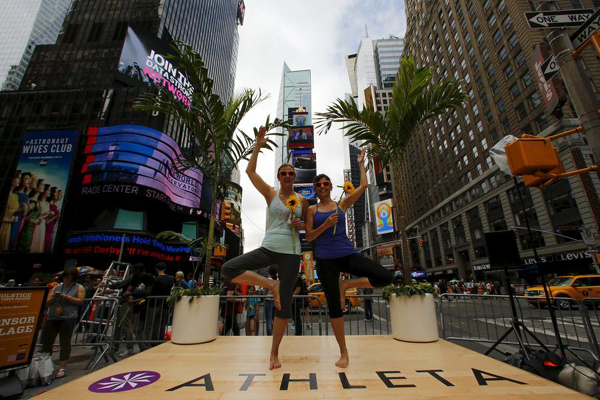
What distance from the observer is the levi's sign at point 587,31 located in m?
3.02

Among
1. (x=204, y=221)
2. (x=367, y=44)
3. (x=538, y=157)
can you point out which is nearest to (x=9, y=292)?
(x=538, y=157)

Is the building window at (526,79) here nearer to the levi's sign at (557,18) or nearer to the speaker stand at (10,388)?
the levi's sign at (557,18)

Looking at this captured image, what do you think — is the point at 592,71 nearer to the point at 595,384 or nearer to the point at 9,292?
the point at 595,384

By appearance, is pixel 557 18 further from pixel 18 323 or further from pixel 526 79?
pixel 526 79

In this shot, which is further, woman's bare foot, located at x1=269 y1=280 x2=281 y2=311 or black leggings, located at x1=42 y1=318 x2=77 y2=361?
black leggings, located at x1=42 y1=318 x2=77 y2=361

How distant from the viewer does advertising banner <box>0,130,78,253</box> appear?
25453 millimetres

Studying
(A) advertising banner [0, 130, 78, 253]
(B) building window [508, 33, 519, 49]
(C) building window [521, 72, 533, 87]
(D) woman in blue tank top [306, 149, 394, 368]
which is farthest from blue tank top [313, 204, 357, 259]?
(B) building window [508, 33, 519, 49]

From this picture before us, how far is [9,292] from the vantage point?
378 cm

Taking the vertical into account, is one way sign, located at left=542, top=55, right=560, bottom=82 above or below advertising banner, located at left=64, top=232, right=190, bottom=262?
below

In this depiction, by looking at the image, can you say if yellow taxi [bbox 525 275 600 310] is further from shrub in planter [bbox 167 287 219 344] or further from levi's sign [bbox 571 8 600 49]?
shrub in planter [bbox 167 287 219 344]

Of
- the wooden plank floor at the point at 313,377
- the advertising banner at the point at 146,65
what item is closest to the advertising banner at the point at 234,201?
the advertising banner at the point at 146,65

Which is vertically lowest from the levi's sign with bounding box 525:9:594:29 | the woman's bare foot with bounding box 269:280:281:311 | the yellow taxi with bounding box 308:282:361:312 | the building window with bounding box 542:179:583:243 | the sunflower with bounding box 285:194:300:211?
the yellow taxi with bounding box 308:282:361:312

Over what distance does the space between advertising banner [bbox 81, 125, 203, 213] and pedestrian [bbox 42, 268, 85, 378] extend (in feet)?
75.3

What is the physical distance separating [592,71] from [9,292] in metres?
40.8
